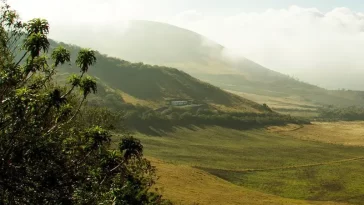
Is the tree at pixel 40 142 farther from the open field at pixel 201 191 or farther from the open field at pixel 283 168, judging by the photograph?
the open field at pixel 283 168

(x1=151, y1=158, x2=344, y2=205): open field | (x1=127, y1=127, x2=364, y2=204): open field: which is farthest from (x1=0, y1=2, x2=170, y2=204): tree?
(x1=127, y1=127, x2=364, y2=204): open field

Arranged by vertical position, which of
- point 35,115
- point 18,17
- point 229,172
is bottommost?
point 229,172

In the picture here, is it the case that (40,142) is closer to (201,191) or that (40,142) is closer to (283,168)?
(201,191)

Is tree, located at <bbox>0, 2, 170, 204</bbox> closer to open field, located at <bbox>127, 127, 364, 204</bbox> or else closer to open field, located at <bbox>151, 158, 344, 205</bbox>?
open field, located at <bbox>151, 158, 344, 205</bbox>

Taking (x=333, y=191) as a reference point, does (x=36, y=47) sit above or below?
above

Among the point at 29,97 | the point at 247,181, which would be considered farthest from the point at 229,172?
the point at 29,97

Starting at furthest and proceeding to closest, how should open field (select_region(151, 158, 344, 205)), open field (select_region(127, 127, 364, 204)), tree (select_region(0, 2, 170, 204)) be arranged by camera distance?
open field (select_region(127, 127, 364, 204)) < open field (select_region(151, 158, 344, 205)) < tree (select_region(0, 2, 170, 204))

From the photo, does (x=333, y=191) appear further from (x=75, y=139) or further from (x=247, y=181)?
(x=75, y=139)

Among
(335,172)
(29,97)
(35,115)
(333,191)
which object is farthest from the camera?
(335,172)

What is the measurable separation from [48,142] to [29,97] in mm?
3321

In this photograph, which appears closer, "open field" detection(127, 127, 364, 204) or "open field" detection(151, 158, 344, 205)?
"open field" detection(151, 158, 344, 205)

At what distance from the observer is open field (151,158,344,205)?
8494 centimetres

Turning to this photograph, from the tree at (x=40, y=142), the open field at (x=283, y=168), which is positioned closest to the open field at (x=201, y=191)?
the open field at (x=283, y=168)

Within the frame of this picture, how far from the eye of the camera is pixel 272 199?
96.8 meters
